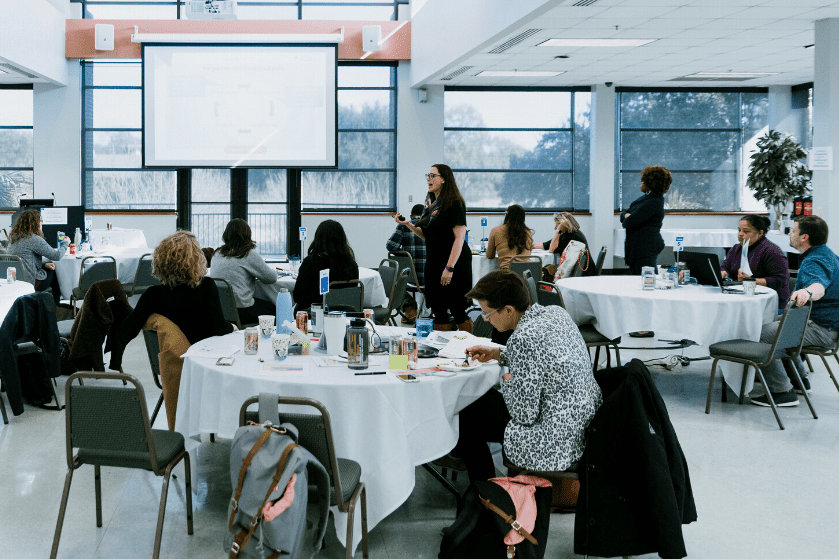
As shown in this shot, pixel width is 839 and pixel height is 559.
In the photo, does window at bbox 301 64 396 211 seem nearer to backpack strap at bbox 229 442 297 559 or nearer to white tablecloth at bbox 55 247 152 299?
white tablecloth at bbox 55 247 152 299

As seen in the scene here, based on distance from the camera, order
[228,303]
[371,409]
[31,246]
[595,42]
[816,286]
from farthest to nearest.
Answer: [595,42], [31,246], [228,303], [816,286], [371,409]

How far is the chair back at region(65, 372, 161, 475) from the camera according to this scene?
270 cm

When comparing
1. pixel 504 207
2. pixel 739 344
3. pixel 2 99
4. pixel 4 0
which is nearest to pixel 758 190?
pixel 504 207

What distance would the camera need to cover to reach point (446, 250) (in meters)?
5.34

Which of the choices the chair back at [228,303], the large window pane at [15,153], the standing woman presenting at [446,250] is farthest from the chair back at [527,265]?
the large window pane at [15,153]

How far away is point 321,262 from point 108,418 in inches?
97.2

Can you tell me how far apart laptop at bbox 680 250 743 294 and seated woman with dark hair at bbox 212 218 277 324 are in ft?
10.3

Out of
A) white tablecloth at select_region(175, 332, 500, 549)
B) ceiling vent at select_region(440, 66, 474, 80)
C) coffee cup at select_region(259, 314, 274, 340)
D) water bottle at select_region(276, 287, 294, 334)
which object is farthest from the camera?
ceiling vent at select_region(440, 66, 474, 80)

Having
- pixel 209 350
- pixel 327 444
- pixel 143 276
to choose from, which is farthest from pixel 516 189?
pixel 327 444

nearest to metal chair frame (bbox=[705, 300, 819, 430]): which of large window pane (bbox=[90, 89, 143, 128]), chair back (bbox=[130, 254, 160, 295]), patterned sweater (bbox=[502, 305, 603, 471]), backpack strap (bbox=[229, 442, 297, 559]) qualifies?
patterned sweater (bbox=[502, 305, 603, 471])

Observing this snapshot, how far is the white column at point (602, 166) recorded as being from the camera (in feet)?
39.0

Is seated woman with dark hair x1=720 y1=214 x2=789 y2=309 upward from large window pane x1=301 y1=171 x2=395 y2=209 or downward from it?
downward

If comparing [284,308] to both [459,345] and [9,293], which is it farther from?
[9,293]

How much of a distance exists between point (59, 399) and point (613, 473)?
4021mm
